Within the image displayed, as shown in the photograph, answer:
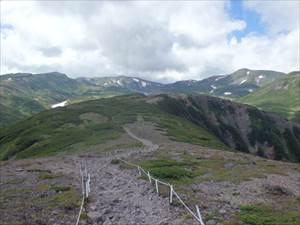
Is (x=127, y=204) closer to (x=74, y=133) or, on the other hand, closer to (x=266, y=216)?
(x=266, y=216)

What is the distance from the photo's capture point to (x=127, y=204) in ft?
112

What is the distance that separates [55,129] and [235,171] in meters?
106

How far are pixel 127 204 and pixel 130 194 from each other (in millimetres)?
4219

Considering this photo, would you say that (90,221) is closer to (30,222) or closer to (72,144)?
(30,222)

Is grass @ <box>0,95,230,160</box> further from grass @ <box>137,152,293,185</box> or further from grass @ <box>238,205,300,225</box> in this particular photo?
grass @ <box>238,205,300,225</box>

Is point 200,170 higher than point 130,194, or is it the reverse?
point 200,170

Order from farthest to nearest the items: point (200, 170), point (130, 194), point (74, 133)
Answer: point (74, 133) < point (200, 170) < point (130, 194)

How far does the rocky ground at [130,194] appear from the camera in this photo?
30031mm

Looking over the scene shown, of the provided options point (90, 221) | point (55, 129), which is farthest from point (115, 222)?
point (55, 129)

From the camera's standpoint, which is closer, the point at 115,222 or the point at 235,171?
the point at 115,222

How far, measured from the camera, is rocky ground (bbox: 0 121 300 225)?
30.0m

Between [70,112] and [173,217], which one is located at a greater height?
[70,112]

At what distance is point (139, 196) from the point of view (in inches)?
1454

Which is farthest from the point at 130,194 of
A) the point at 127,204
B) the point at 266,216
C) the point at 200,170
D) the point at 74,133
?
the point at 74,133
